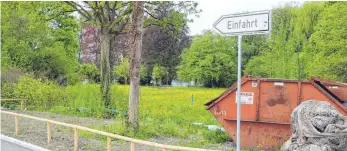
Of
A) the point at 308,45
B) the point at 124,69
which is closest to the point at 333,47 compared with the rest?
the point at 308,45

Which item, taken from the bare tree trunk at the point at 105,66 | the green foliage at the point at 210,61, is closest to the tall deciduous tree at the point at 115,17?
the bare tree trunk at the point at 105,66

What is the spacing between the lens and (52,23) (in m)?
36.6

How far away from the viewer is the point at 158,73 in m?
59.2

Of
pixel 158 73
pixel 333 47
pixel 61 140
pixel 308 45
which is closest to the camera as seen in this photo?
pixel 61 140

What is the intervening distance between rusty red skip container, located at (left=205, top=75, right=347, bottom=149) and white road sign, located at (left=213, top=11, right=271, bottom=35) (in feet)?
19.0

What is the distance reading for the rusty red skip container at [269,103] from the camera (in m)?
9.95

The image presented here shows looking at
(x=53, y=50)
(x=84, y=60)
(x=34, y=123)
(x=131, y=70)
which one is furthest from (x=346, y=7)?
(x=84, y=60)

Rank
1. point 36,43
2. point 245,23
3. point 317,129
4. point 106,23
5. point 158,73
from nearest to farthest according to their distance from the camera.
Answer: point 245,23
point 317,129
point 106,23
point 36,43
point 158,73

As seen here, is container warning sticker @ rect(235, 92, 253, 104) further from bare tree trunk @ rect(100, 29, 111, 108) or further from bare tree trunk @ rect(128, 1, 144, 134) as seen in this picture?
bare tree trunk @ rect(100, 29, 111, 108)

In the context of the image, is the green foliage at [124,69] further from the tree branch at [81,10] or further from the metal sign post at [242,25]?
the metal sign post at [242,25]

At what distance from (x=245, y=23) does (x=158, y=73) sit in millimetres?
54739

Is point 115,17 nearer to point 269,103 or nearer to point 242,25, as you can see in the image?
point 269,103

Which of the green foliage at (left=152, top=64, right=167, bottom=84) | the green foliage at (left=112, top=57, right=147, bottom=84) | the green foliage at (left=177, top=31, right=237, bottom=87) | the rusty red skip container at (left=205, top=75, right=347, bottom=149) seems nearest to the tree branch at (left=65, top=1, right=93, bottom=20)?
the green foliage at (left=112, top=57, right=147, bottom=84)

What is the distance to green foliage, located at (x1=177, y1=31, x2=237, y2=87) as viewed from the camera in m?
56.5
